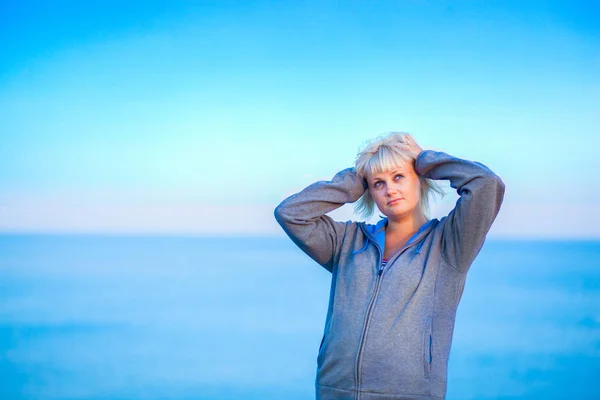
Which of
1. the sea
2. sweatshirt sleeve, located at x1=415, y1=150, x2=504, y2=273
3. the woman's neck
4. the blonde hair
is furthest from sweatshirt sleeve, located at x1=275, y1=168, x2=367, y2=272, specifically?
the sea

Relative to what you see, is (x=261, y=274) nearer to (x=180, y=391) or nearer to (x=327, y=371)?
(x=180, y=391)

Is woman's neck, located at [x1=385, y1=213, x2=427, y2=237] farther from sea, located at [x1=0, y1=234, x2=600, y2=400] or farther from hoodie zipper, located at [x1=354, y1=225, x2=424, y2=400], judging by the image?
sea, located at [x1=0, y1=234, x2=600, y2=400]

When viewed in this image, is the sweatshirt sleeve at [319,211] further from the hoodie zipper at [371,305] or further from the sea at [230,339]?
the sea at [230,339]

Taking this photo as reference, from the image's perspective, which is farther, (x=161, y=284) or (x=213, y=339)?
(x=161, y=284)

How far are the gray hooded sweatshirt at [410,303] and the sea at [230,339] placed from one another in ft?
8.31

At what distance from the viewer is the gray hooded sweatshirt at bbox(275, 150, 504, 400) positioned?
1948 millimetres

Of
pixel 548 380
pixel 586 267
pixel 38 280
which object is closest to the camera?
pixel 548 380

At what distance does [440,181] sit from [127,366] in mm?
3597

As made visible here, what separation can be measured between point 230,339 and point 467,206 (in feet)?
14.7

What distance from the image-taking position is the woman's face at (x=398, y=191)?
7.02 feet

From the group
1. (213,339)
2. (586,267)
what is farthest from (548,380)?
(586,267)

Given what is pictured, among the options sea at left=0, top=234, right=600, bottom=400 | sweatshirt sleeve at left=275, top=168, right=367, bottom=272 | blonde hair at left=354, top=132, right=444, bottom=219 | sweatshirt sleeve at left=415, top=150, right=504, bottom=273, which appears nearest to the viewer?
sweatshirt sleeve at left=415, top=150, right=504, bottom=273

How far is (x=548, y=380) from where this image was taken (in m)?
4.75

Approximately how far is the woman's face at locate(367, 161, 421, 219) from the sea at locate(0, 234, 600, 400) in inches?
104
